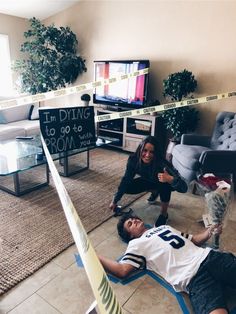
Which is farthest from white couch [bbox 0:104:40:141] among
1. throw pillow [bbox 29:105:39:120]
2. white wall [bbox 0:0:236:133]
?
white wall [bbox 0:0:236:133]

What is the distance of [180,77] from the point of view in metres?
3.34

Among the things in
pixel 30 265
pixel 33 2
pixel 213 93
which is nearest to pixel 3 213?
pixel 30 265

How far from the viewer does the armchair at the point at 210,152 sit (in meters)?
→ 2.54

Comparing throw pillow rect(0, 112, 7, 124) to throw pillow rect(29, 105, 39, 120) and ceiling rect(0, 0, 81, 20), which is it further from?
ceiling rect(0, 0, 81, 20)

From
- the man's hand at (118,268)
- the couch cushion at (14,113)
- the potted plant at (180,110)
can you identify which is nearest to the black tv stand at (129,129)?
the potted plant at (180,110)

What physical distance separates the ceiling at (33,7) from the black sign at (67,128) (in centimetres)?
293

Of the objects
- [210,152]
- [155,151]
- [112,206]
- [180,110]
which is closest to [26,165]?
[112,206]

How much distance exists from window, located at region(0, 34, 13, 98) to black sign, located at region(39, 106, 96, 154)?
2.99m

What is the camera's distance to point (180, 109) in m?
3.43

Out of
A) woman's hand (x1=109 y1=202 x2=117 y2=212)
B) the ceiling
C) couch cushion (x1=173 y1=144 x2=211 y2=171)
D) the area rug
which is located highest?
the ceiling

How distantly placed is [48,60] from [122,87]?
150 centimetres

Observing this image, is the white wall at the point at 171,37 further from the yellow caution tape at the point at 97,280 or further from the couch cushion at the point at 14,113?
the yellow caution tape at the point at 97,280

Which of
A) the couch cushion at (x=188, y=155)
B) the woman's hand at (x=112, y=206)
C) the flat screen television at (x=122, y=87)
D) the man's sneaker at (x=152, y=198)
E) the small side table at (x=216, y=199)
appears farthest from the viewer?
the flat screen television at (x=122, y=87)

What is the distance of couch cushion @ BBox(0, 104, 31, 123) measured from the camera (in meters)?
3.96
